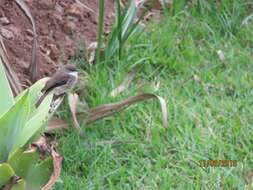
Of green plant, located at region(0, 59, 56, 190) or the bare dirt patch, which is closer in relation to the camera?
green plant, located at region(0, 59, 56, 190)

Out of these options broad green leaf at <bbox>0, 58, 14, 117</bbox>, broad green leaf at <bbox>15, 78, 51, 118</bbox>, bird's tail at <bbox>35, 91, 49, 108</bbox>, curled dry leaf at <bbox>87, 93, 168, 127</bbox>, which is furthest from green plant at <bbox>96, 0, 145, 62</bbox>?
broad green leaf at <bbox>0, 58, 14, 117</bbox>

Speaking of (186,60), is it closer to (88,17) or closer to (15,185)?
(88,17)

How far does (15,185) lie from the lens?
2.77 metres

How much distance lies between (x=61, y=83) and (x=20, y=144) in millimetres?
753

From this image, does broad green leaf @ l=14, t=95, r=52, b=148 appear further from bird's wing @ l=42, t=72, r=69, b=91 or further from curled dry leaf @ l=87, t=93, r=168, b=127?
curled dry leaf @ l=87, t=93, r=168, b=127

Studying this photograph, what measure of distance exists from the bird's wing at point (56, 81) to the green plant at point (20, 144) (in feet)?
1.66

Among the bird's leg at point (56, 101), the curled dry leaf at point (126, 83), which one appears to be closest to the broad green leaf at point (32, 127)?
the bird's leg at point (56, 101)

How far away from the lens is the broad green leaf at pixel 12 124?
2777mm

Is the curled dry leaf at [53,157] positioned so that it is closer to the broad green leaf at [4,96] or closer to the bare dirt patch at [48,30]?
the broad green leaf at [4,96]

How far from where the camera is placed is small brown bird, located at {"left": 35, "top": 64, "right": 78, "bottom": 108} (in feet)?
11.5

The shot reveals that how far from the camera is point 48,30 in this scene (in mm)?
4547

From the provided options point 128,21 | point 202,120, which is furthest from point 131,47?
point 202,120

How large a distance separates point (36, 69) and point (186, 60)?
1.13 m

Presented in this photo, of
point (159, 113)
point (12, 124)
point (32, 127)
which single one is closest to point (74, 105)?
point (159, 113)
